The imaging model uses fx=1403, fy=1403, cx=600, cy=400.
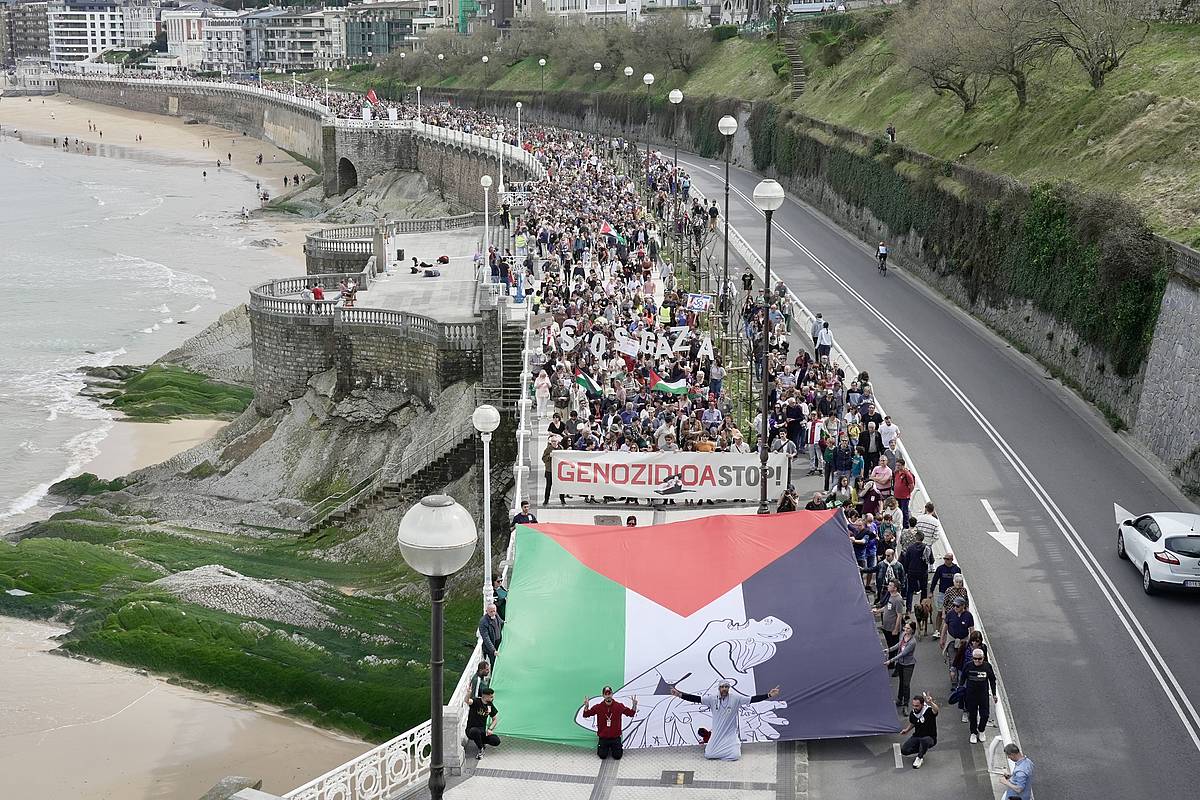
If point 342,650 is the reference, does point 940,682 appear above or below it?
above

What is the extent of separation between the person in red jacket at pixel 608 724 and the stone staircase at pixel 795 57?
214 ft

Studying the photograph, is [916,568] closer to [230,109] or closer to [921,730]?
[921,730]

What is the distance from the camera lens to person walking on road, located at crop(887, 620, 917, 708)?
1666 cm

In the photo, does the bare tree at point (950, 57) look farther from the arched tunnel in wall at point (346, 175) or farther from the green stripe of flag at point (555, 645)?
the arched tunnel in wall at point (346, 175)

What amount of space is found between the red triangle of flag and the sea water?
24.1m

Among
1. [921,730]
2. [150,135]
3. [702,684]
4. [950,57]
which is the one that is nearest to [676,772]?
[702,684]

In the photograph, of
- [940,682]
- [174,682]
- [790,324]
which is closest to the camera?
[940,682]

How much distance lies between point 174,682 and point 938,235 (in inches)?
1128

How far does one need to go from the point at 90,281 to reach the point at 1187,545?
65.2 metres

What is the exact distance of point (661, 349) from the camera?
27.9 meters

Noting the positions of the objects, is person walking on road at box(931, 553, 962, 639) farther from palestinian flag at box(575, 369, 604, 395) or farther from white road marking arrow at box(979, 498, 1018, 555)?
palestinian flag at box(575, 369, 604, 395)

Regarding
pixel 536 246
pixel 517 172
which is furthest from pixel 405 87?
pixel 536 246

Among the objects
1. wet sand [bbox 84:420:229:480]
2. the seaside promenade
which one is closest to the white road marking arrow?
the seaside promenade

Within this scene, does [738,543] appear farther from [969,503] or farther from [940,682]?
[969,503]
